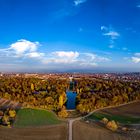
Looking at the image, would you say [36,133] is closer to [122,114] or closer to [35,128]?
[35,128]

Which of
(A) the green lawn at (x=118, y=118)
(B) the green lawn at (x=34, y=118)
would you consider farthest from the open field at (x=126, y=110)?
(B) the green lawn at (x=34, y=118)

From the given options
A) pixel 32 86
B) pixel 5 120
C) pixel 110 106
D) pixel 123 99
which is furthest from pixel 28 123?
pixel 32 86

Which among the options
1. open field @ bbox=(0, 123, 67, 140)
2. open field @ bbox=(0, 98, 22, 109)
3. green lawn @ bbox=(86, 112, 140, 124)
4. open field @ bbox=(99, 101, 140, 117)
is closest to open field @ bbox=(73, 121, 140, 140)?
open field @ bbox=(0, 123, 67, 140)

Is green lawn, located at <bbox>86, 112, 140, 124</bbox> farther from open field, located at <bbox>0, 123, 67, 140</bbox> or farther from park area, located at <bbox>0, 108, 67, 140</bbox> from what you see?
open field, located at <bbox>0, 123, 67, 140</bbox>

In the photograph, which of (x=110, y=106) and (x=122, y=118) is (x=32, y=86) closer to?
(x=110, y=106)

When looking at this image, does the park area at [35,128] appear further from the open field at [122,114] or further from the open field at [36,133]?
the open field at [122,114]

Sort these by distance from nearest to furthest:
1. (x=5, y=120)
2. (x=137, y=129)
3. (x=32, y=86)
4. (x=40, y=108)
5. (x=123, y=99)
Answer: (x=137, y=129)
(x=5, y=120)
(x=40, y=108)
(x=123, y=99)
(x=32, y=86)

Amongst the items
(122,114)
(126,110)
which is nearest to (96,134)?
(122,114)
